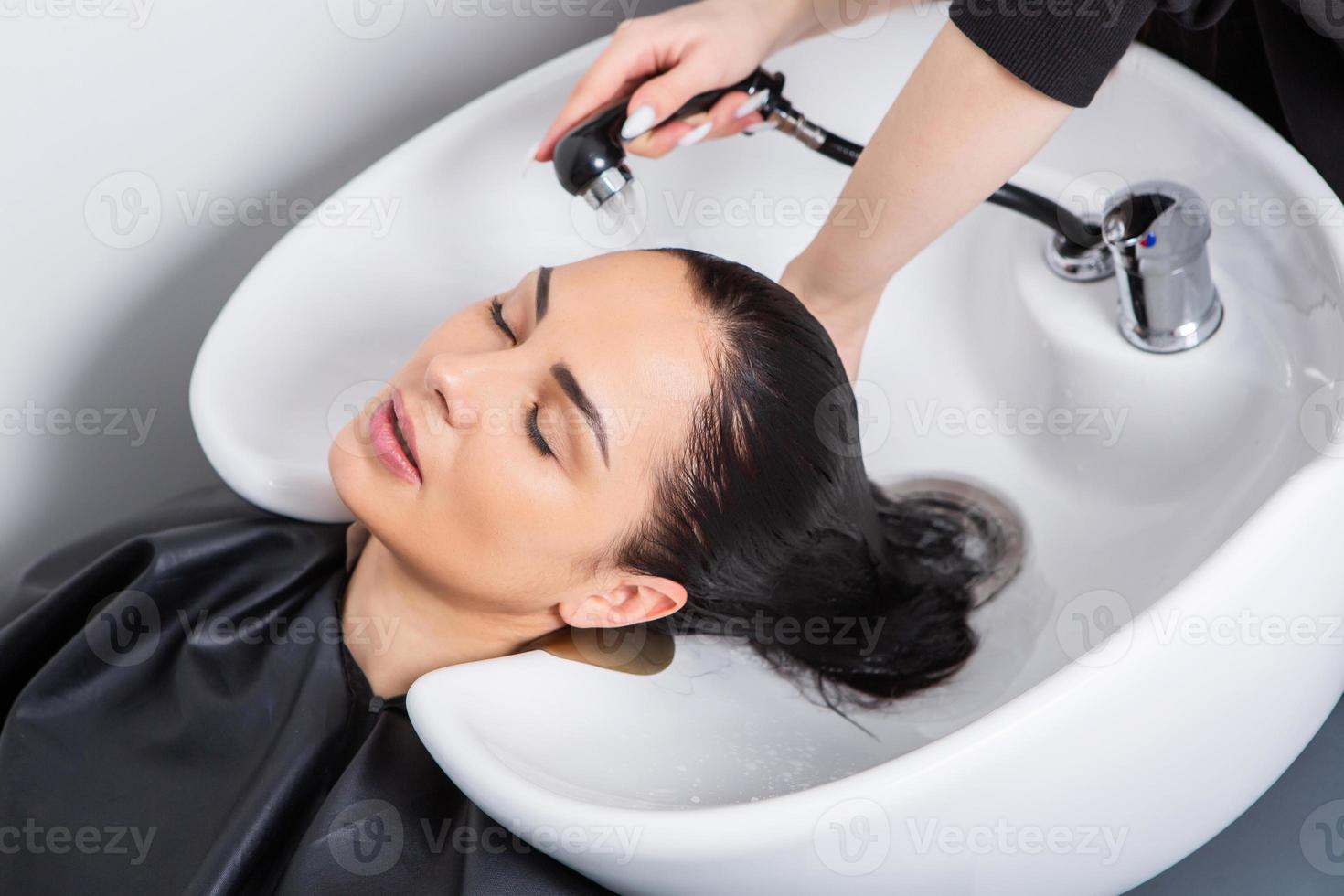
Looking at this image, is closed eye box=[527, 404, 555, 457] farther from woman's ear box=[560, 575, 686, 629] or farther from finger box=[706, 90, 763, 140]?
finger box=[706, 90, 763, 140]

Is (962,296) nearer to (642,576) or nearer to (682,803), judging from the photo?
(642,576)

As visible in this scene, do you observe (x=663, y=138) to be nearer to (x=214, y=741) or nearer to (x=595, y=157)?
(x=595, y=157)

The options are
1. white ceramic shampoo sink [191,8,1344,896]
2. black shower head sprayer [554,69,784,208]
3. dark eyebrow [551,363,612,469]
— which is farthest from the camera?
black shower head sprayer [554,69,784,208]

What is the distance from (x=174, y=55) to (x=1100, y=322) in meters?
0.95

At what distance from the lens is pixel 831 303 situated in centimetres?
112

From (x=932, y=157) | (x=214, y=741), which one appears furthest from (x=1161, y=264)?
(x=214, y=741)

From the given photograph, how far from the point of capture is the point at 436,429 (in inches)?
37.1

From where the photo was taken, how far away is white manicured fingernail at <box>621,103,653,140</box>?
3.54 feet

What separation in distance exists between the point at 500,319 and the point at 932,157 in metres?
0.37

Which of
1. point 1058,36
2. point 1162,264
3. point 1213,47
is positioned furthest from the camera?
point 1213,47

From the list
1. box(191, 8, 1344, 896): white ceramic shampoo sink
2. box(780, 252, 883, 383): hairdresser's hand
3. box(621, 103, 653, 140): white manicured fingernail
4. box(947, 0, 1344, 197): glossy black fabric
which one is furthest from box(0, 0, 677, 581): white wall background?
box(947, 0, 1344, 197): glossy black fabric

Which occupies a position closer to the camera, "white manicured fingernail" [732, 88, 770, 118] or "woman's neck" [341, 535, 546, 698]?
"woman's neck" [341, 535, 546, 698]

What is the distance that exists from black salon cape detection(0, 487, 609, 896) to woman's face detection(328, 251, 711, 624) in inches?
7.5

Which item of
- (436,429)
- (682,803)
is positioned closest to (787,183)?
(436,429)
